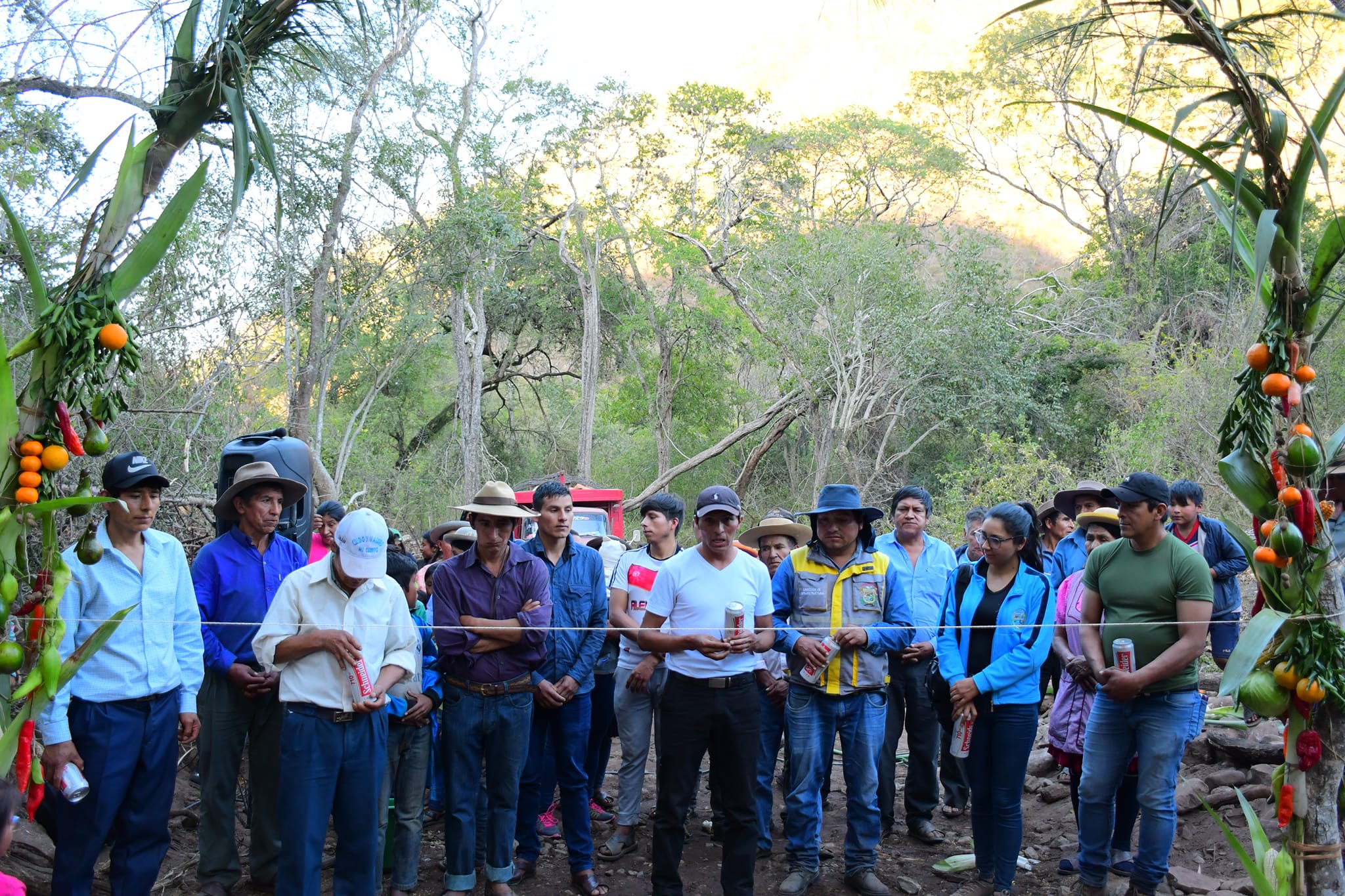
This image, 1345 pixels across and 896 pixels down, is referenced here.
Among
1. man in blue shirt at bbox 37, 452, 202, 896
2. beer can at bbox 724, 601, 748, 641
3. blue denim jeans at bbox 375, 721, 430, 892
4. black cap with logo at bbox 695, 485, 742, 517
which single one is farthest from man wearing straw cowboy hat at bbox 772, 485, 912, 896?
man in blue shirt at bbox 37, 452, 202, 896

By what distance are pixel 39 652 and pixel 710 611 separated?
109 inches

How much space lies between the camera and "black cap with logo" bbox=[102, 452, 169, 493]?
14.4 ft

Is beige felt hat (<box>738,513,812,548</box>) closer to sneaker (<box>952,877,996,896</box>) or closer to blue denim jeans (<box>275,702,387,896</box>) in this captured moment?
sneaker (<box>952,877,996,896</box>)

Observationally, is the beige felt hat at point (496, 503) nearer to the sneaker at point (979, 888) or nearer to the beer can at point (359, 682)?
the beer can at point (359, 682)

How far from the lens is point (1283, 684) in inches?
132

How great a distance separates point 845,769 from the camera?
525cm

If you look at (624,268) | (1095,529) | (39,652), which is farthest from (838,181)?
(39,652)

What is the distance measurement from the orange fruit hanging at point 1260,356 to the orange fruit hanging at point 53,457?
3712 mm

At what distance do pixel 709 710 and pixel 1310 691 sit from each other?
2.42 meters

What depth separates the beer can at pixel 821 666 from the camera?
515 centimetres

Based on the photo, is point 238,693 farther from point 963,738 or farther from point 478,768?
point 963,738

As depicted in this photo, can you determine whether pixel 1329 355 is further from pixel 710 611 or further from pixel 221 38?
pixel 221 38

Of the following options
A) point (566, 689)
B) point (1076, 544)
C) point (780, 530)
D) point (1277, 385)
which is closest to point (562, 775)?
point (566, 689)

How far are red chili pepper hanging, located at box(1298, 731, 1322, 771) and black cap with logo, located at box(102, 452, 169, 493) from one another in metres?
4.54
